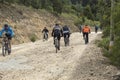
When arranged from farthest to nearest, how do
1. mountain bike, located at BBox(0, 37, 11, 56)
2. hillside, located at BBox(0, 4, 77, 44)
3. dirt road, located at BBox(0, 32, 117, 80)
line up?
hillside, located at BBox(0, 4, 77, 44) → mountain bike, located at BBox(0, 37, 11, 56) → dirt road, located at BBox(0, 32, 117, 80)

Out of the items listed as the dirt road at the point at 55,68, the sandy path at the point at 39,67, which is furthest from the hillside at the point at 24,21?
the dirt road at the point at 55,68

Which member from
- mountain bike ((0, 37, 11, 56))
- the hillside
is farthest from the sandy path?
the hillside

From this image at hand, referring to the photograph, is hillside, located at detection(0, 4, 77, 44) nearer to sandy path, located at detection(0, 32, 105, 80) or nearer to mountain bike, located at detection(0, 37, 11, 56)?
mountain bike, located at detection(0, 37, 11, 56)

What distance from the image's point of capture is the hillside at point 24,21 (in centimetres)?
5622

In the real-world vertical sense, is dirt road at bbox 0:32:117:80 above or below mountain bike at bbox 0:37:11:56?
below

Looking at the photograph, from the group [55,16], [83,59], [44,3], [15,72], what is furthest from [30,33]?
[15,72]

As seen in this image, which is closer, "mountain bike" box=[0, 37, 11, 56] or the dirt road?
the dirt road

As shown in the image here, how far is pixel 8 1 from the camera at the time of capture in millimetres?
64125

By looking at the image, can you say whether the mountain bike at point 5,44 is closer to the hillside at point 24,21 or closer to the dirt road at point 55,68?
the dirt road at point 55,68

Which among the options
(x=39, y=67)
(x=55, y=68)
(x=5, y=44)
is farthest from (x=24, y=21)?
(x=55, y=68)

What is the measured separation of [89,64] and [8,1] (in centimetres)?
4766

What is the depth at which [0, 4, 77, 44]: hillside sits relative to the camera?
2213 inches

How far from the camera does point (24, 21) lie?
63812 mm

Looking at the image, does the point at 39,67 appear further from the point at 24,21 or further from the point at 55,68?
the point at 24,21
